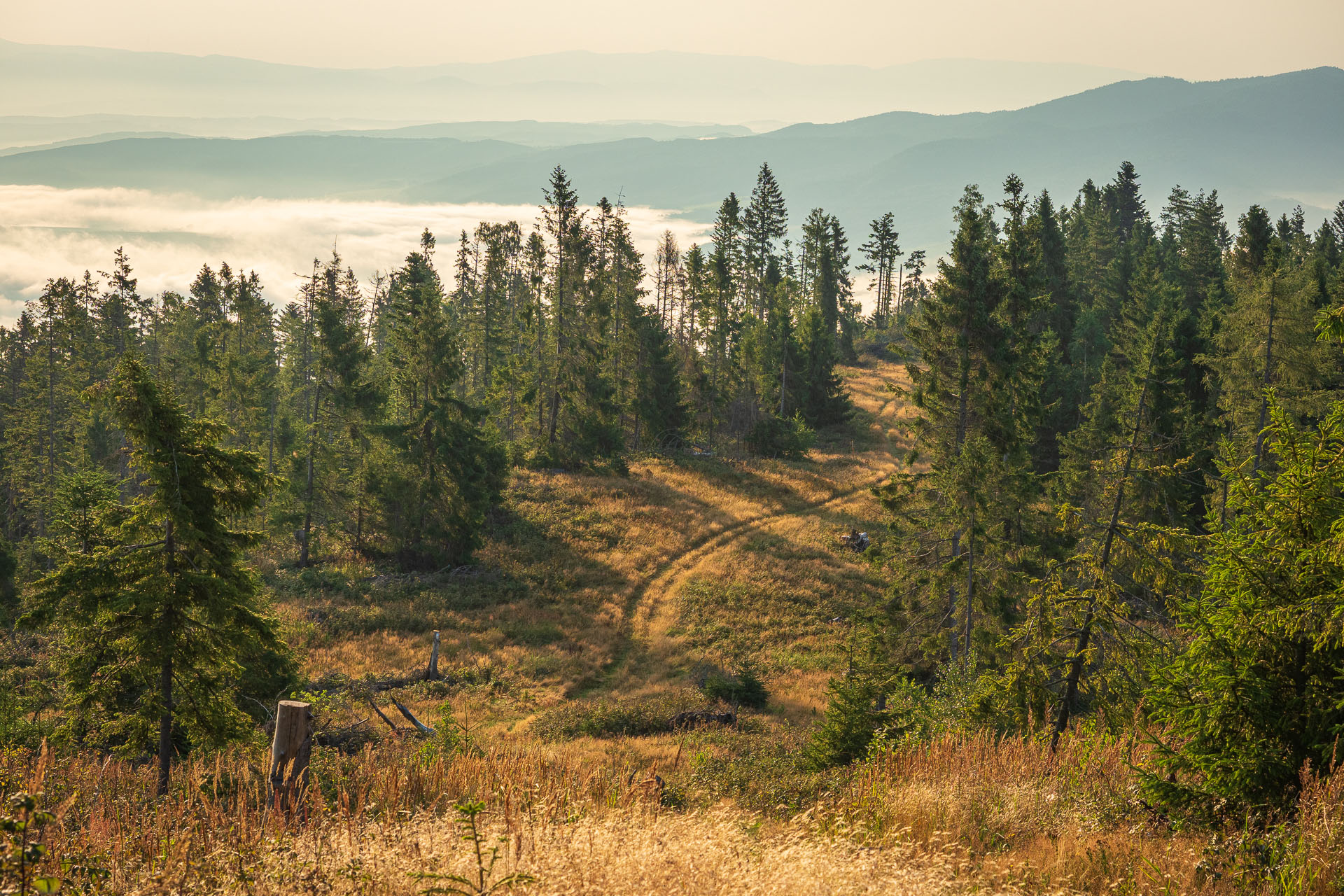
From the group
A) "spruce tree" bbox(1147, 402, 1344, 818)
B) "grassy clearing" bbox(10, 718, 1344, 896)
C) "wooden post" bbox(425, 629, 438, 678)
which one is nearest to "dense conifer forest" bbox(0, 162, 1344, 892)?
"spruce tree" bbox(1147, 402, 1344, 818)

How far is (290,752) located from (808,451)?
55049 mm

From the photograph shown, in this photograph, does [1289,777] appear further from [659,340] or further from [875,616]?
[659,340]

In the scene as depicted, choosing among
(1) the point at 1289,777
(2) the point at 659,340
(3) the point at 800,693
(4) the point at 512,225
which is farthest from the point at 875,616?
(4) the point at 512,225

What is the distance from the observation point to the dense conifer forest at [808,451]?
6902 mm

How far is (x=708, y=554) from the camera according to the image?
39.0 metres

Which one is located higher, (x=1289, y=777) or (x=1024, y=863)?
(x=1289, y=777)

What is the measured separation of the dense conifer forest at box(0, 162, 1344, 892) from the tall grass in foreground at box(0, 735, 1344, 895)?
71cm

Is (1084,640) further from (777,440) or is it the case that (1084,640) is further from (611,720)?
(777,440)

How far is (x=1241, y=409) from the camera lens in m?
33.8

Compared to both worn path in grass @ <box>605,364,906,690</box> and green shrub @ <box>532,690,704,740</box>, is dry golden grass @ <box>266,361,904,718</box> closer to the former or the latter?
worn path in grass @ <box>605,364,906,690</box>

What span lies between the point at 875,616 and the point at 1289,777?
18.6m

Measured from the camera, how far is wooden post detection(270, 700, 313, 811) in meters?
6.64

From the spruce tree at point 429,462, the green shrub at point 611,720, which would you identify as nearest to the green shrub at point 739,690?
the green shrub at point 611,720

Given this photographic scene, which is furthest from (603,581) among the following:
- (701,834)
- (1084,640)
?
(701,834)
